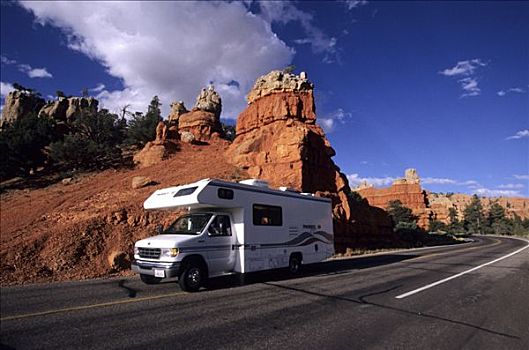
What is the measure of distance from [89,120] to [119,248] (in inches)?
1318

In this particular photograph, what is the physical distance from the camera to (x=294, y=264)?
46.1ft

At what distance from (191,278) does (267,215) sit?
3760 mm

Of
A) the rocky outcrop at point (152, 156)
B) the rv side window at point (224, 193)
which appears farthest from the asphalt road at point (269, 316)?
the rocky outcrop at point (152, 156)

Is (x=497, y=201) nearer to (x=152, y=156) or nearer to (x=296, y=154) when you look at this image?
(x=296, y=154)

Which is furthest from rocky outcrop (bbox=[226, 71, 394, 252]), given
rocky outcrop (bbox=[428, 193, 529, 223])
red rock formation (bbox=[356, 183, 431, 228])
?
rocky outcrop (bbox=[428, 193, 529, 223])

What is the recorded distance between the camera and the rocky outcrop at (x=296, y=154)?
97.6 feet

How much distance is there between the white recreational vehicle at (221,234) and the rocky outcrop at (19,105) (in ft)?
205

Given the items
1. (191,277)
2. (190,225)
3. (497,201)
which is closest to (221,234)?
(190,225)

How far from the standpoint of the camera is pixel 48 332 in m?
5.91

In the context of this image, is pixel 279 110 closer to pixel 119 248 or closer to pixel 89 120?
pixel 119 248

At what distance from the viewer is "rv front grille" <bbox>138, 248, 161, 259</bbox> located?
9.86m

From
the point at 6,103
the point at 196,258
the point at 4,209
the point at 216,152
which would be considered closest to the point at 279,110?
the point at 216,152

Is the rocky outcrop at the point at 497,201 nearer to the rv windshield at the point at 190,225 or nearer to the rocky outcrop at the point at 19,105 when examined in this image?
the rocky outcrop at the point at 19,105

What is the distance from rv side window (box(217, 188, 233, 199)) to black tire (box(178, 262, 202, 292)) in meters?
2.18
